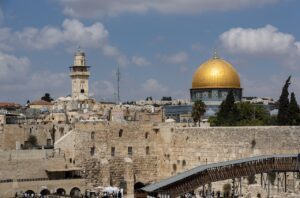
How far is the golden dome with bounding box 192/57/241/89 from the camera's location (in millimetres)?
58812

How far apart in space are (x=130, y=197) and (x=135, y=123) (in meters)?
5.02

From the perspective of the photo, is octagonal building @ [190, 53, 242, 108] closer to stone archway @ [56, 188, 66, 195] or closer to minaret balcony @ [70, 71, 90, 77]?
minaret balcony @ [70, 71, 90, 77]

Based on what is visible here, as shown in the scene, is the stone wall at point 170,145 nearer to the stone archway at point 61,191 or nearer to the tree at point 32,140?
the stone archway at point 61,191

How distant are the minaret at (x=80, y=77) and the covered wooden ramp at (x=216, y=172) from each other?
49.8 m

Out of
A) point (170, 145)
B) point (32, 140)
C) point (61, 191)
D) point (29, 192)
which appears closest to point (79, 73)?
point (32, 140)

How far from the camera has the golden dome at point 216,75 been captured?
5881cm

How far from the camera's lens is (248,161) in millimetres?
26469

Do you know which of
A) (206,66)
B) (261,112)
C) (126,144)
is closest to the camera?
(126,144)

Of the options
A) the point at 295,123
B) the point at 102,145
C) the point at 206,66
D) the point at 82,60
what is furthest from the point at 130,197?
the point at 82,60

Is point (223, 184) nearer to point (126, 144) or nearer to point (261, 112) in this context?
point (126, 144)

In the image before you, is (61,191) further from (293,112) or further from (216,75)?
(216,75)

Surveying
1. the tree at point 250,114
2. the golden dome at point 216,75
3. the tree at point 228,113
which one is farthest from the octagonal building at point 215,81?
the tree at point 228,113

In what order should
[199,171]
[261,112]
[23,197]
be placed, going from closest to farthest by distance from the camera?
1. [199,171]
2. [23,197]
3. [261,112]

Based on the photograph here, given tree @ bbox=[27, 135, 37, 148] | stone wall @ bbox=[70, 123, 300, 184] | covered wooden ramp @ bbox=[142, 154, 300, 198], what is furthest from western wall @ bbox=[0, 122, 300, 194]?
tree @ bbox=[27, 135, 37, 148]
